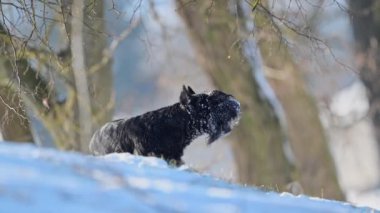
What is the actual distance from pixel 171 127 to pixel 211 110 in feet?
2.12

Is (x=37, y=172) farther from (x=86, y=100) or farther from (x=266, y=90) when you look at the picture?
(x=266, y=90)

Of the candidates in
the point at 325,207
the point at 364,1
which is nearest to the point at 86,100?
the point at 364,1

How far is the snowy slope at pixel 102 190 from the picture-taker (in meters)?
4.69

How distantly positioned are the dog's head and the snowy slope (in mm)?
4393

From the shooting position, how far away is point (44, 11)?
968cm

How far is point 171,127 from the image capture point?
1001cm

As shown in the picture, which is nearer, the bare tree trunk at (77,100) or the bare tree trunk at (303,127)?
the bare tree trunk at (77,100)

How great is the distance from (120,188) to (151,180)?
450mm

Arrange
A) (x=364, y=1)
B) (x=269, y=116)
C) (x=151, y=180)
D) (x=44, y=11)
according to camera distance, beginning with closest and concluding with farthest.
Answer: (x=151, y=180), (x=44, y=11), (x=269, y=116), (x=364, y=1)

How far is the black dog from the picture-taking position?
982 centimetres

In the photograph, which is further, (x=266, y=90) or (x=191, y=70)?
(x=191, y=70)

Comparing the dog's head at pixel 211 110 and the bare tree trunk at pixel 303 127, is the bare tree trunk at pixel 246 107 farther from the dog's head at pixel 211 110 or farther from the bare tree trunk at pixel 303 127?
the dog's head at pixel 211 110

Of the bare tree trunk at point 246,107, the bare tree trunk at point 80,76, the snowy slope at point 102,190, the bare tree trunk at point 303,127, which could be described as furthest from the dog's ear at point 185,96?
the bare tree trunk at point 303,127

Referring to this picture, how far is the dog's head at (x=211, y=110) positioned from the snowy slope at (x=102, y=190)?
14.4ft
